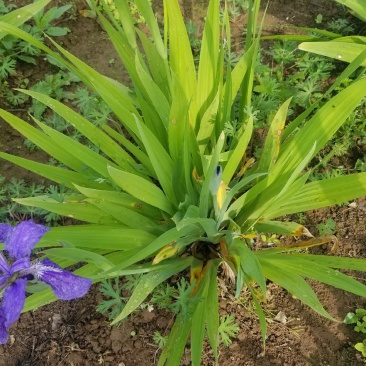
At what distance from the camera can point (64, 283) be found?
3.00ft

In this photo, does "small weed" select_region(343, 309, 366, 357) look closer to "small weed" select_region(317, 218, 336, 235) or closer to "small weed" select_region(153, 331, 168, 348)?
"small weed" select_region(317, 218, 336, 235)

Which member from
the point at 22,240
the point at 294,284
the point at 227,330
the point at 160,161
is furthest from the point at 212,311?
the point at 22,240

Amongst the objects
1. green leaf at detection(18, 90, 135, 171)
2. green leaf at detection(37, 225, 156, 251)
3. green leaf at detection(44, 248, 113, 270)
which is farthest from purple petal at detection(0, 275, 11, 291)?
green leaf at detection(18, 90, 135, 171)

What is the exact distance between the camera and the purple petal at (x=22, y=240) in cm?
94

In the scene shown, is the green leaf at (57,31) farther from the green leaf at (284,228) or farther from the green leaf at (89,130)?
the green leaf at (284,228)

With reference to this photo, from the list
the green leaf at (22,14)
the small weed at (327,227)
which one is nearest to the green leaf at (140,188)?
the small weed at (327,227)

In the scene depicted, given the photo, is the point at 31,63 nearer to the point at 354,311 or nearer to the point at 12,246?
the point at 12,246

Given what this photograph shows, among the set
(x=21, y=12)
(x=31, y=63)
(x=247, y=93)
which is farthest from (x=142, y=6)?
(x=31, y=63)

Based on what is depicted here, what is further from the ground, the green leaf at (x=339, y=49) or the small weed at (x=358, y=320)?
the green leaf at (x=339, y=49)

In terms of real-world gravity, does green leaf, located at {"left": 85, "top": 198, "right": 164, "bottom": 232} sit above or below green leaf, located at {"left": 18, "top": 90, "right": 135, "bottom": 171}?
below

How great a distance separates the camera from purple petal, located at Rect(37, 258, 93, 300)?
91 centimetres

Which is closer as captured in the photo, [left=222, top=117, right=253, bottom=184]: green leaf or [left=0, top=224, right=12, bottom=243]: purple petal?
[left=0, top=224, right=12, bottom=243]: purple petal

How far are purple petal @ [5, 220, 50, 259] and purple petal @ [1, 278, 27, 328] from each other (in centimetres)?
6

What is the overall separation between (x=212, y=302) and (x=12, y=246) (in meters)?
0.77
